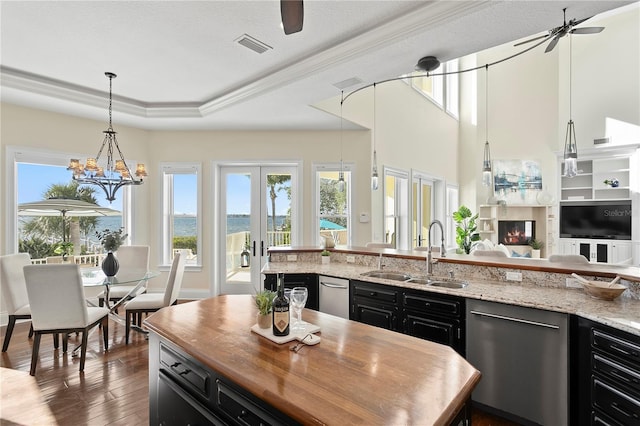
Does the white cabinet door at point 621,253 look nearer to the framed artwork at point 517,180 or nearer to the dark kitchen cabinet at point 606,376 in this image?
the framed artwork at point 517,180

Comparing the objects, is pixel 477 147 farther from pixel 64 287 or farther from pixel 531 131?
pixel 64 287

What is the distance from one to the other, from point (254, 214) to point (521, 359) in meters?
4.34

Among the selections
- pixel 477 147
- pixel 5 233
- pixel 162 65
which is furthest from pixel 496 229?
pixel 5 233

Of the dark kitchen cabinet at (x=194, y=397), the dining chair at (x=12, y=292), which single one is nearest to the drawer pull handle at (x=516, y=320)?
the dark kitchen cabinet at (x=194, y=397)

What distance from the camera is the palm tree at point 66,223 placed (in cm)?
461

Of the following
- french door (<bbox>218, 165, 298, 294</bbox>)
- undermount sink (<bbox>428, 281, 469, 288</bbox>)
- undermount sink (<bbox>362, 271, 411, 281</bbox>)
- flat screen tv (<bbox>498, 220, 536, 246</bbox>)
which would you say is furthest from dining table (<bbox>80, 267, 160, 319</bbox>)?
flat screen tv (<bbox>498, 220, 536, 246</bbox>)

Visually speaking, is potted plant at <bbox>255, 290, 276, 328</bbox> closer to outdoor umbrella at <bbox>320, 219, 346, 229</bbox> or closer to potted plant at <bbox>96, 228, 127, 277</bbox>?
potted plant at <bbox>96, 228, 127, 277</bbox>

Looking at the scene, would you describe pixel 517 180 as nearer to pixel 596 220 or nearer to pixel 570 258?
pixel 596 220

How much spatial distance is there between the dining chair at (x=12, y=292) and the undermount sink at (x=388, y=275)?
3439mm

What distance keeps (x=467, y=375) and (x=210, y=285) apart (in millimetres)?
5027

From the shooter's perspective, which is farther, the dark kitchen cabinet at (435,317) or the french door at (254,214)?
the french door at (254,214)

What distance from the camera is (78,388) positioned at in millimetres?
2664

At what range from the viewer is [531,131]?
26.8ft

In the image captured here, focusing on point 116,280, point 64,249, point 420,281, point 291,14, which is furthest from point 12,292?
point 420,281
